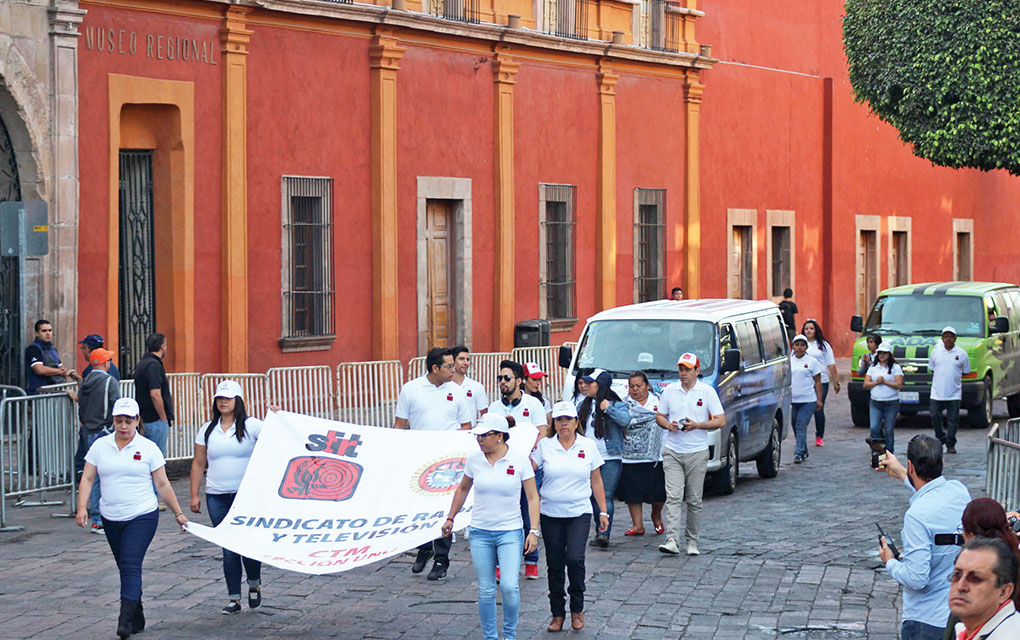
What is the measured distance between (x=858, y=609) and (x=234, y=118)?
1219 centimetres

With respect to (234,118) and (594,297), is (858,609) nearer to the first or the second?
(234,118)

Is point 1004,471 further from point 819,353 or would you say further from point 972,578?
point 819,353

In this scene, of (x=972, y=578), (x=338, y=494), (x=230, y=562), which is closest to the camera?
(x=972, y=578)

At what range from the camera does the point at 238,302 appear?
2075 cm

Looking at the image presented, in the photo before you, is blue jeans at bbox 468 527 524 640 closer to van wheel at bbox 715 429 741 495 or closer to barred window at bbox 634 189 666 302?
van wheel at bbox 715 429 741 495

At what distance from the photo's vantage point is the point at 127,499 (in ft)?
→ 34.6

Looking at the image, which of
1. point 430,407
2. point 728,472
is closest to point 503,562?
point 430,407

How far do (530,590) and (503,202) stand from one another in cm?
1413

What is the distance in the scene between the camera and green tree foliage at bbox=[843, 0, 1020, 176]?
2705 cm

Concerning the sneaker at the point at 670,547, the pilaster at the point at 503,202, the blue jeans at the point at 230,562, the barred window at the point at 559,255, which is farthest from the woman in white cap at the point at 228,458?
the barred window at the point at 559,255

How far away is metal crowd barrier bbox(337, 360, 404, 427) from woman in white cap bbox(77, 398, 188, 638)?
10030 mm

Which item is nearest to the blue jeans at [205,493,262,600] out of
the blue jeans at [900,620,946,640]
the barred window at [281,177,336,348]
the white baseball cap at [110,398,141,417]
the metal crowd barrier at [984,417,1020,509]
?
the white baseball cap at [110,398,141,417]

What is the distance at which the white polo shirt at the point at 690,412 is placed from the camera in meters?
13.7

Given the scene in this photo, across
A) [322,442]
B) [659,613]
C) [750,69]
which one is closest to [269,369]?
[322,442]
